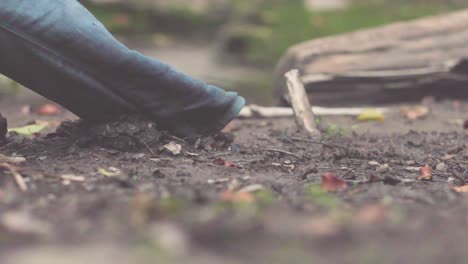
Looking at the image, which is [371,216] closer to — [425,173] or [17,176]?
[17,176]

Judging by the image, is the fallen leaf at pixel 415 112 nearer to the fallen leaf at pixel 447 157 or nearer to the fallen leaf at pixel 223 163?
the fallen leaf at pixel 447 157

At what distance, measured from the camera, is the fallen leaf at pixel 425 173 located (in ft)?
10.4

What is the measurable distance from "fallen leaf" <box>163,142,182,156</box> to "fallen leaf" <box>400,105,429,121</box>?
102 inches

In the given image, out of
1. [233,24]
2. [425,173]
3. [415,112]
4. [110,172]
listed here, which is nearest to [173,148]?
[110,172]

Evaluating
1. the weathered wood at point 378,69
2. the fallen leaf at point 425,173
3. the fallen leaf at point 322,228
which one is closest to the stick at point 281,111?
the weathered wood at point 378,69

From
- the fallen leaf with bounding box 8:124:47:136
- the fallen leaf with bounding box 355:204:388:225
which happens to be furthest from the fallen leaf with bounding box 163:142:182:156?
the fallen leaf with bounding box 355:204:388:225

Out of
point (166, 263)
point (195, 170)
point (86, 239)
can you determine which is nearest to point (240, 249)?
point (166, 263)

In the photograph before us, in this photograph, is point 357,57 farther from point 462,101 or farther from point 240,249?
point 240,249

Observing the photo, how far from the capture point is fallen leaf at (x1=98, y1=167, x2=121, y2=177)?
9.20 feet

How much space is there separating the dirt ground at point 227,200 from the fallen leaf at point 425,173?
4 centimetres

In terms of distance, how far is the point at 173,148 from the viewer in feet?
10.9

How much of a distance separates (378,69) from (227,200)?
4294mm

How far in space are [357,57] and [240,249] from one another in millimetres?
4646

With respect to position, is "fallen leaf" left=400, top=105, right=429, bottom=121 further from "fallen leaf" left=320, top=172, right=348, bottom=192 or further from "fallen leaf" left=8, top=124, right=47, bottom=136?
"fallen leaf" left=320, top=172, right=348, bottom=192
